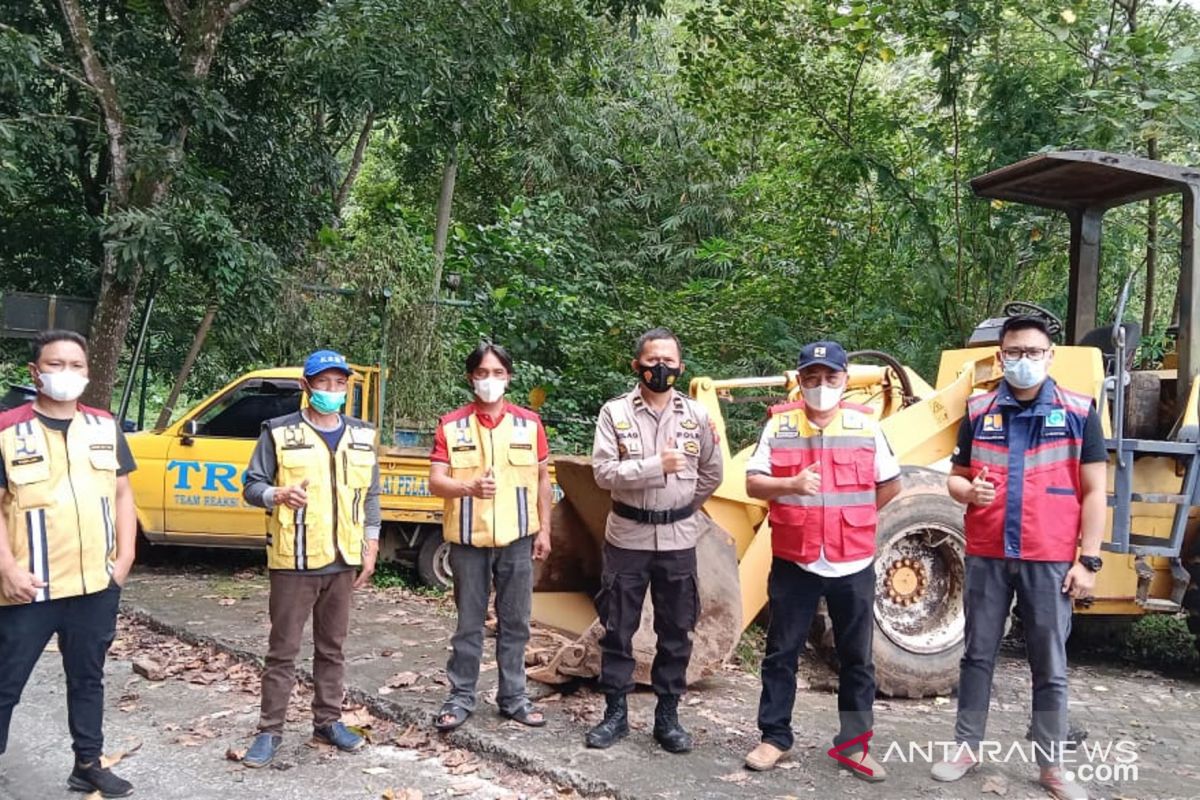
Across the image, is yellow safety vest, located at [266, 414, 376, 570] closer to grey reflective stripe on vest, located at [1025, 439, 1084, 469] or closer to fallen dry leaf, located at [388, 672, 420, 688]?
fallen dry leaf, located at [388, 672, 420, 688]

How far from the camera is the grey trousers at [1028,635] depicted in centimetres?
427

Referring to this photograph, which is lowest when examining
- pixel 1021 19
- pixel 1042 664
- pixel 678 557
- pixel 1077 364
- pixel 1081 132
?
pixel 1042 664

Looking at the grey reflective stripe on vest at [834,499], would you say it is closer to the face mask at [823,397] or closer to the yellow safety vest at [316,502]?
the face mask at [823,397]

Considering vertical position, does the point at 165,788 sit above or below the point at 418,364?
below

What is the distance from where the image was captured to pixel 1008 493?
432cm

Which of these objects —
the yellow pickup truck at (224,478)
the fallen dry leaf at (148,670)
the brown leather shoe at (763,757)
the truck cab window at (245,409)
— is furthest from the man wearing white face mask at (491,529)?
the truck cab window at (245,409)

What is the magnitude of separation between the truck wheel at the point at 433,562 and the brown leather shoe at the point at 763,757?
4.58 metres

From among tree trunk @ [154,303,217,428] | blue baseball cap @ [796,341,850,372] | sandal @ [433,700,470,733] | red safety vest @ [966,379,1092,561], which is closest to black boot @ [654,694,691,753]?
sandal @ [433,700,470,733]

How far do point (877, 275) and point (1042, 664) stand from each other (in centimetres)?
694

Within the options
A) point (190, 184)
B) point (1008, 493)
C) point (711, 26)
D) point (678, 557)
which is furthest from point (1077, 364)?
point (190, 184)

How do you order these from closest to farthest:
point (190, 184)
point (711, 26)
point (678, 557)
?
1. point (678, 557)
2. point (190, 184)
3. point (711, 26)

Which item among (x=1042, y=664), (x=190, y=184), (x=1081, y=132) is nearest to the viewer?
(x=1042, y=664)

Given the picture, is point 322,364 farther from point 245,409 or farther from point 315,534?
point 245,409

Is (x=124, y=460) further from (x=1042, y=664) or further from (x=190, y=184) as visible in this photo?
(x=190, y=184)
